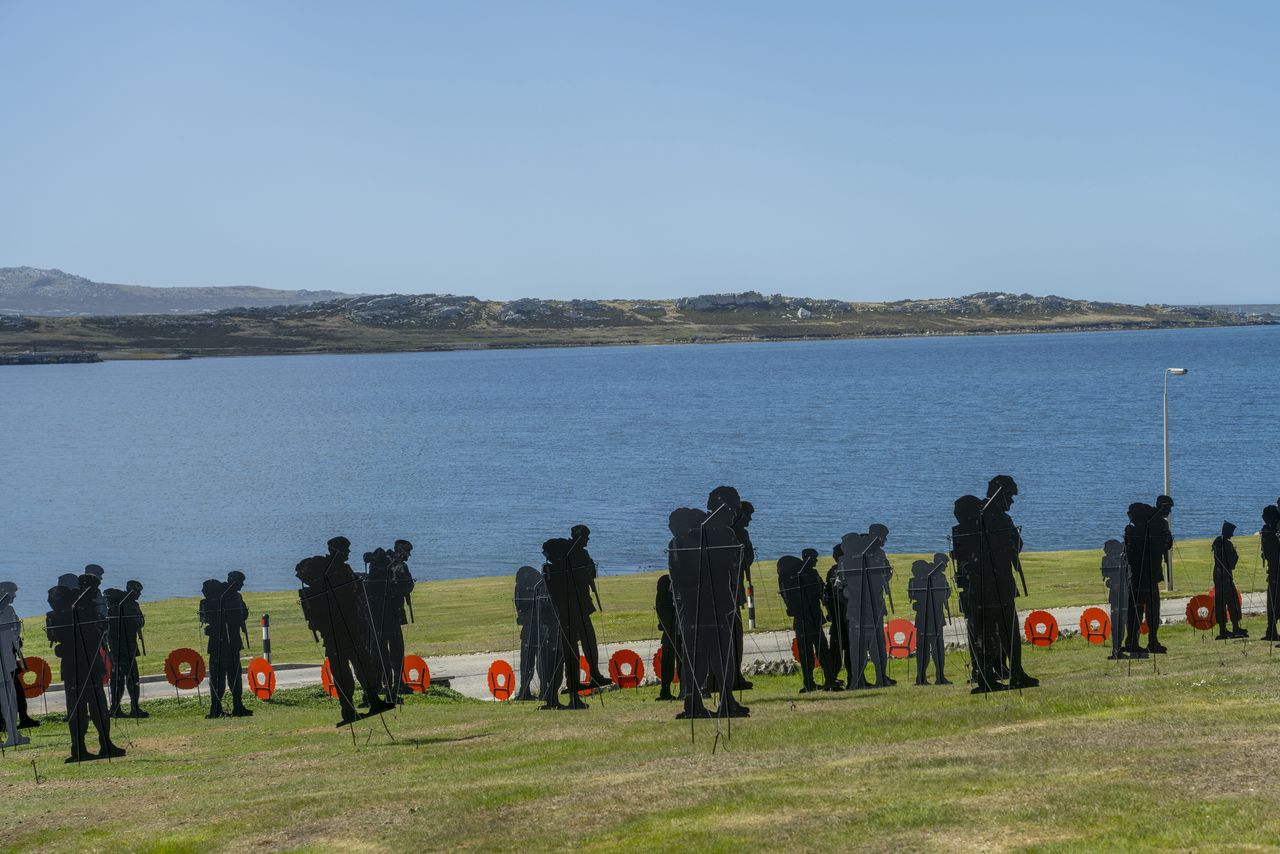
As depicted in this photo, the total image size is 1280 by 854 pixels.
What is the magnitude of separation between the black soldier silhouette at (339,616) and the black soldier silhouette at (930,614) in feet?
31.4

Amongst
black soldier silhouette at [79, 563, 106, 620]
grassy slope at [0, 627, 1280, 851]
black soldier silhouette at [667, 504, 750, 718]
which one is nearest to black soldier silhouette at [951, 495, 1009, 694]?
grassy slope at [0, 627, 1280, 851]

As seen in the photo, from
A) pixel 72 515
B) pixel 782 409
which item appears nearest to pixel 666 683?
pixel 72 515

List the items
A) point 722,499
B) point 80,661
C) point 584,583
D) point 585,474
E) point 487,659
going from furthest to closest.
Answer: point 585,474 → point 487,659 → point 584,583 → point 722,499 → point 80,661

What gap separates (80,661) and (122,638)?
4.27 metres

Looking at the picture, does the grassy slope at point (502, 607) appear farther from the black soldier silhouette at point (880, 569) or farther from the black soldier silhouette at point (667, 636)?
the black soldier silhouette at point (880, 569)

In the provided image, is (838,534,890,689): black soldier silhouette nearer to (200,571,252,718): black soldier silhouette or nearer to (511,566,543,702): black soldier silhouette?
(511,566,543,702): black soldier silhouette

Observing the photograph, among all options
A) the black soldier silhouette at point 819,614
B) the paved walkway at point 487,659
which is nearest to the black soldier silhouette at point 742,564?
the black soldier silhouette at point 819,614

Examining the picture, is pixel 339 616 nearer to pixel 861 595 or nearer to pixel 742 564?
pixel 742 564

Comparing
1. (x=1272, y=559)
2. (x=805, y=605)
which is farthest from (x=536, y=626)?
(x=1272, y=559)

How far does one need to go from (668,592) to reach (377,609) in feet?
20.8

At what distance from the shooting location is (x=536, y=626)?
89.5ft

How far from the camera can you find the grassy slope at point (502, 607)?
1501 inches

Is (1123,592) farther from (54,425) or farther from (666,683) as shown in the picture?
(54,425)

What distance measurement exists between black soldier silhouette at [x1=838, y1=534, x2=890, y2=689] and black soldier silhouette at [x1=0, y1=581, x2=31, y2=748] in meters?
14.2
